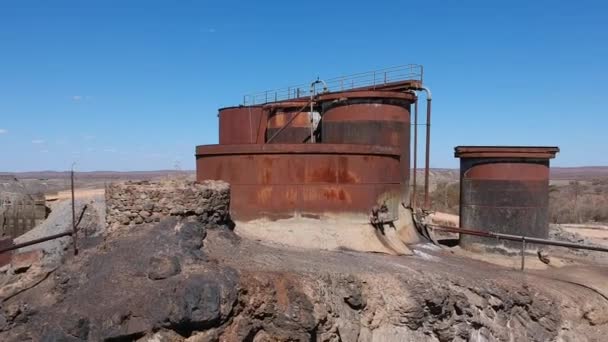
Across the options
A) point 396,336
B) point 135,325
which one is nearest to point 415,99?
point 396,336

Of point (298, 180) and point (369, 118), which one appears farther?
point (369, 118)

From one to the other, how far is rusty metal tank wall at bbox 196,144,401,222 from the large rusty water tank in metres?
1.85

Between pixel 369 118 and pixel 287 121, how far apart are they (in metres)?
3.79

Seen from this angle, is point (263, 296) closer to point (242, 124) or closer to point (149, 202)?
point (149, 202)

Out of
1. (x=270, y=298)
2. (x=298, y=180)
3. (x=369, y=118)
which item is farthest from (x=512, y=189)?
(x=270, y=298)

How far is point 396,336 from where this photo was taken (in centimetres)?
814

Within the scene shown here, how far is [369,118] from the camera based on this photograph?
1371cm

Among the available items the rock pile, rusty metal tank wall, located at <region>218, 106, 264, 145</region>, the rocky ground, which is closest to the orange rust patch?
the rocky ground

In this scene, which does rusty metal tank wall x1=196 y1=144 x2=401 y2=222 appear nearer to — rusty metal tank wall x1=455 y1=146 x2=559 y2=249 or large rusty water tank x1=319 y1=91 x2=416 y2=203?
large rusty water tank x1=319 y1=91 x2=416 y2=203

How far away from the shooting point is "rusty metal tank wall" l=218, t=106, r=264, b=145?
17250 mm

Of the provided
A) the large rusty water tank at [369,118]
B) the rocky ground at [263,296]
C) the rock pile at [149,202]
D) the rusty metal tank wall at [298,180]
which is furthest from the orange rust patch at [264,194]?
the large rusty water tank at [369,118]

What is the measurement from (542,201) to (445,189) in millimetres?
25374

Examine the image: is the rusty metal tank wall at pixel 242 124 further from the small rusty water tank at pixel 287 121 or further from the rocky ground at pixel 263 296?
the rocky ground at pixel 263 296

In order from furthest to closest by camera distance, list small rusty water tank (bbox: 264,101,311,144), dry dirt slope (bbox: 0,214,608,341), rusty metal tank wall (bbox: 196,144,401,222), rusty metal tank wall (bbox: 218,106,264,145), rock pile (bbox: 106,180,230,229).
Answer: rusty metal tank wall (bbox: 218,106,264,145) → small rusty water tank (bbox: 264,101,311,144) → rusty metal tank wall (bbox: 196,144,401,222) → rock pile (bbox: 106,180,230,229) → dry dirt slope (bbox: 0,214,608,341)
